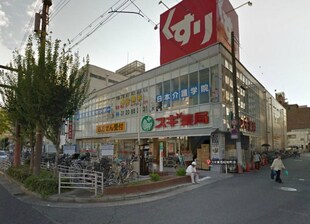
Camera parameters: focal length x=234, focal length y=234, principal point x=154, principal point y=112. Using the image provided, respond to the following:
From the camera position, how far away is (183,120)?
21.3 metres

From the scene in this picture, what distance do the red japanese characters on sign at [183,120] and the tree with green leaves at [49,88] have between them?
10488 mm

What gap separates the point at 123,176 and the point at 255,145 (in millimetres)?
22639

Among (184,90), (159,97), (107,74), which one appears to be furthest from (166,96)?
(107,74)

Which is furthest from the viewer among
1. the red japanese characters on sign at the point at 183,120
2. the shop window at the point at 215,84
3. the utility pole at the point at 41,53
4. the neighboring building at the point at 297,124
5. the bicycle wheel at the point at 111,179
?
the neighboring building at the point at 297,124

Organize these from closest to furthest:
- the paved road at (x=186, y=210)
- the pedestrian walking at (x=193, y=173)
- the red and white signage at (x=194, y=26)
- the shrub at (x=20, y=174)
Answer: the paved road at (x=186, y=210), the pedestrian walking at (x=193, y=173), the shrub at (x=20, y=174), the red and white signage at (x=194, y=26)

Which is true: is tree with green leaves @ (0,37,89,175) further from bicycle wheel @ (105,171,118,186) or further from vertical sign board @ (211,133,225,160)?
vertical sign board @ (211,133,225,160)

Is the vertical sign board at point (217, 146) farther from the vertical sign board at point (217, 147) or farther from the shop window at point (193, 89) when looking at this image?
the shop window at point (193, 89)

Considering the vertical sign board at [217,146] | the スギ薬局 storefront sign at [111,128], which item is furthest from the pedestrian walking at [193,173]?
the スギ薬局 storefront sign at [111,128]

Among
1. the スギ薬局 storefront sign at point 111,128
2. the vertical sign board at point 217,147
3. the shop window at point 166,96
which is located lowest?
the vertical sign board at point 217,147

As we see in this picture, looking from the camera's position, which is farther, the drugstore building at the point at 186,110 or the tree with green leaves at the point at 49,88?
the drugstore building at the point at 186,110

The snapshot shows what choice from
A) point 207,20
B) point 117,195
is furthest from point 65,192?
point 207,20

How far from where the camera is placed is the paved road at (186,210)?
6710 mm

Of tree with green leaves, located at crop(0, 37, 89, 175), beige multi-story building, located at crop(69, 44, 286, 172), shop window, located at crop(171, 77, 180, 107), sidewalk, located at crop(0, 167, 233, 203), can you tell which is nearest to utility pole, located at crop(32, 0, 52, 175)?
tree with green leaves, located at crop(0, 37, 89, 175)

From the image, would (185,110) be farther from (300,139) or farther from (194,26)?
(300,139)
